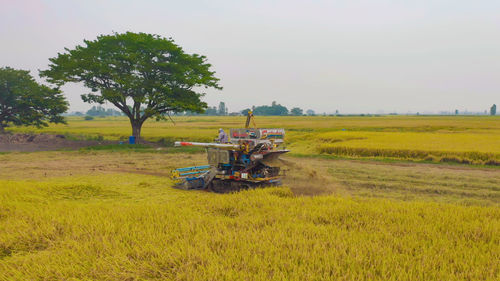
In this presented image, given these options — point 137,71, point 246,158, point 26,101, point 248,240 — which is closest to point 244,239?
point 248,240

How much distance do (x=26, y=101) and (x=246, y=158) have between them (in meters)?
38.8

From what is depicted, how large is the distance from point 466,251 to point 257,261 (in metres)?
2.85

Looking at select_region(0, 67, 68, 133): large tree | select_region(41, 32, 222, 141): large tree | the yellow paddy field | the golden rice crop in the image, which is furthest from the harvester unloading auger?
select_region(0, 67, 68, 133): large tree

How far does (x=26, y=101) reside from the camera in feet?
119

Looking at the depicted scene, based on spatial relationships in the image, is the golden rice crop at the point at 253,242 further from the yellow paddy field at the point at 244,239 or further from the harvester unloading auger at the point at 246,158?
the harvester unloading auger at the point at 246,158

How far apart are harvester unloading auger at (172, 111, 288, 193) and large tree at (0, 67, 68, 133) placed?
36251 millimetres

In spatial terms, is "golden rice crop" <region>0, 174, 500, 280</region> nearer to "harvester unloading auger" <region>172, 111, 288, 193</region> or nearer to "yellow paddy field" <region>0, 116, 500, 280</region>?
"yellow paddy field" <region>0, 116, 500, 280</region>

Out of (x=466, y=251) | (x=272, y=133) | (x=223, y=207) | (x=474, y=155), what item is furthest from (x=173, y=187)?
(x=474, y=155)

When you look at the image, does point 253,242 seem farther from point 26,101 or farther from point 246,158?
point 26,101

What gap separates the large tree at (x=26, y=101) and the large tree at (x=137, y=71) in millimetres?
10979

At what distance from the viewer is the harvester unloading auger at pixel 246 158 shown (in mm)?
10617

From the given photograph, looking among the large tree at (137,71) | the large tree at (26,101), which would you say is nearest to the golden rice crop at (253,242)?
the large tree at (137,71)

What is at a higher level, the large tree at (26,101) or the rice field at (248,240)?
the large tree at (26,101)

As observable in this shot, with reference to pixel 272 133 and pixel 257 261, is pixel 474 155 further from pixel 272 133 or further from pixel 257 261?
pixel 257 261
